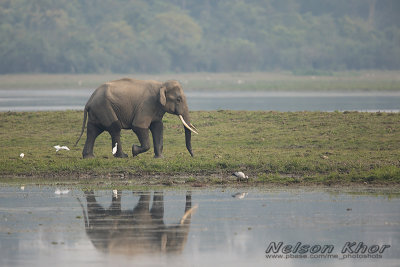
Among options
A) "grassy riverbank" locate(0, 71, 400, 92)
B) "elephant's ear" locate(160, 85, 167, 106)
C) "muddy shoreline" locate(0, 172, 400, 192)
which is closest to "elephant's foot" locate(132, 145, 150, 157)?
"elephant's ear" locate(160, 85, 167, 106)

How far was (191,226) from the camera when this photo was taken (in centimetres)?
1490

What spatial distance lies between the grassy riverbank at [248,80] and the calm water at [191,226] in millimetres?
69328

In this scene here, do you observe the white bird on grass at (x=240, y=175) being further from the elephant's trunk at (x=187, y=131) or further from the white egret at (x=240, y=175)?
the elephant's trunk at (x=187, y=131)

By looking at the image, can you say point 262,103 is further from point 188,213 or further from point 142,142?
point 188,213

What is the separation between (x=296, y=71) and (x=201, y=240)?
106275 millimetres

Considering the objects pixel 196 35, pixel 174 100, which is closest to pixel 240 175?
pixel 174 100

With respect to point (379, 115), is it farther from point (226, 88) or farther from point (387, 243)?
point (226, 88)

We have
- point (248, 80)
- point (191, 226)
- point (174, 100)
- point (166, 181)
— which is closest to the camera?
point (191, 226)

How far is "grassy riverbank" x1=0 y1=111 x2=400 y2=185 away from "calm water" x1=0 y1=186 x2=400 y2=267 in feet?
6.45

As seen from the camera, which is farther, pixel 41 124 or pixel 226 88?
pixel 226 88

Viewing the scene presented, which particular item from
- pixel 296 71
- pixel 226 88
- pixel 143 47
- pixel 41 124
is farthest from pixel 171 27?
pixel 41 124

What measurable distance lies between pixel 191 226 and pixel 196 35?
120331 mm

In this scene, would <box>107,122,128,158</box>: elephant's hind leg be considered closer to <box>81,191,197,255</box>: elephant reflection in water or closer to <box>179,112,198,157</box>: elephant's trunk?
<box>179,112,198,157</box>: elephant's trunk

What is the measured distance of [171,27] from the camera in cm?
13350
